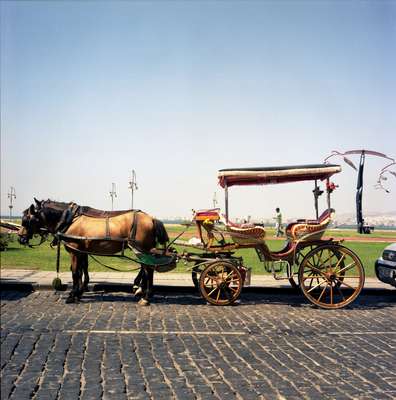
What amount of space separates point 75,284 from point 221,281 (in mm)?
2553

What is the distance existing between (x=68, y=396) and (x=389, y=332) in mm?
4715

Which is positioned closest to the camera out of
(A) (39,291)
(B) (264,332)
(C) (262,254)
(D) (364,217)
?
(B) (264,332)

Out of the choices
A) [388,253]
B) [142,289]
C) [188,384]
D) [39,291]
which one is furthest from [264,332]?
[39,291]

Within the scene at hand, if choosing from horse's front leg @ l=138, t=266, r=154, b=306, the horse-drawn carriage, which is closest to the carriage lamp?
the horse-drawn carriage

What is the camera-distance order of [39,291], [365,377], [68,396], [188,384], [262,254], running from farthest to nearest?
[39,291] → [262,254] → [365,377] → [188,384] → [68,396]

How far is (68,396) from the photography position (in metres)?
3.88

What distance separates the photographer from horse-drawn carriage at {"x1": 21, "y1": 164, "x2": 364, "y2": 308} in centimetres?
817

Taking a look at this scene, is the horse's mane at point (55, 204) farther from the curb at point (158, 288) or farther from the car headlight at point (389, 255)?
the car headlight at point (389, 255)

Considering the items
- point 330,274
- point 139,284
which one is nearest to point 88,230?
point 139,284

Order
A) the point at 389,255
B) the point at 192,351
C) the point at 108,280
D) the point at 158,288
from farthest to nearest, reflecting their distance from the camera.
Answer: the point at 108,280
the point at 158,288
the point at 389,255
the point at 192,351

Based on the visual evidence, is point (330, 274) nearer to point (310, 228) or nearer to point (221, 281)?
point (310, 228)

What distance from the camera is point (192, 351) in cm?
535

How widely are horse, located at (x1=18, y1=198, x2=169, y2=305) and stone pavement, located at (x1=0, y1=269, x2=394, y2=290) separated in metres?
1.34

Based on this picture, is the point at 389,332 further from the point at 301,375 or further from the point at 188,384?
the point at 188,384
